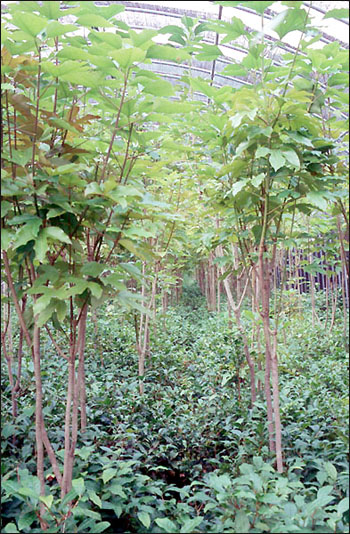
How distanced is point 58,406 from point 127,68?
7.10 feet

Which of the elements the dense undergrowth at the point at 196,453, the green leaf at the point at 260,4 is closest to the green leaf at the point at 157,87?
the green leaf at the point at 260,4

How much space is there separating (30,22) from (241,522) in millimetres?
1816

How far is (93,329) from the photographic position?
5.14 m

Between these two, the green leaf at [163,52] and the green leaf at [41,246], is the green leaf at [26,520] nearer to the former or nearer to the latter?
the green leaf at [41,246]

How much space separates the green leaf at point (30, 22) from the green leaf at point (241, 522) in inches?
70.2

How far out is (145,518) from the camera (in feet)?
5.30

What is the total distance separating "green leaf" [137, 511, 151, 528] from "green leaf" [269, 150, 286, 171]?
1.45 metres

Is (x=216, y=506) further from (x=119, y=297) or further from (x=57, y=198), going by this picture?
(x=57, y=198)

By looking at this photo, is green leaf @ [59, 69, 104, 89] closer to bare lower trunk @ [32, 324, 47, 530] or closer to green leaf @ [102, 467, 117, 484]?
bare lower trunk @ [32, 324, 47, 530]

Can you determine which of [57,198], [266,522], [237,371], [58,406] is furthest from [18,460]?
[237,371]

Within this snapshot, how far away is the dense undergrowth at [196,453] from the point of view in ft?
5.08

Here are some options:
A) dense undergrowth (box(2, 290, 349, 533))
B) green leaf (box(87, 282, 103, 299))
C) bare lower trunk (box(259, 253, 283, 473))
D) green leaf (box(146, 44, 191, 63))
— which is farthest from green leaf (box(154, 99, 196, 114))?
dense undergrowth (box(2, 290, 349, 533))

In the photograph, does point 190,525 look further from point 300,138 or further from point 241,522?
point 300,138

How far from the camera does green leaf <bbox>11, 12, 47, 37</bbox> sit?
1.26 metres
